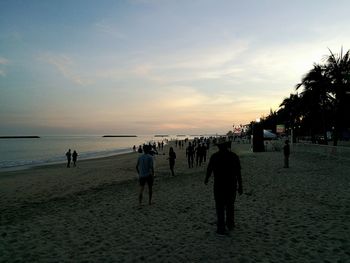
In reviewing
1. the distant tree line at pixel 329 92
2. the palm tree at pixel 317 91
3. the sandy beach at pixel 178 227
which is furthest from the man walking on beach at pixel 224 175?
the palm tree at pixel 317 91

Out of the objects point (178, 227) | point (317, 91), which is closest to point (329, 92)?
point (317, 91)

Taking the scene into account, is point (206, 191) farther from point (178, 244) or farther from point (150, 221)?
point (178, 244)

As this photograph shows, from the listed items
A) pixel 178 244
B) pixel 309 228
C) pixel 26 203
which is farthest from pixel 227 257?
pixel 26 203

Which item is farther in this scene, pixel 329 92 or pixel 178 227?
pixel 329 92

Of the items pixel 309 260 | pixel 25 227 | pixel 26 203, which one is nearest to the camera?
pixel 309 260

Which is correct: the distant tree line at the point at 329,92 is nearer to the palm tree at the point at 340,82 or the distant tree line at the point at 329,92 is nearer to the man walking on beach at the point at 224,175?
the palm tree at the point at 340,82

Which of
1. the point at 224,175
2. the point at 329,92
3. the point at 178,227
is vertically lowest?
the point at 178,227

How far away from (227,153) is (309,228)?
2.55 m

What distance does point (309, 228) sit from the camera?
23.2 feet

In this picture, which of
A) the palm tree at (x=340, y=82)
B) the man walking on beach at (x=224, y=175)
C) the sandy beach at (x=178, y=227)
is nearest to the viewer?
the sandy beach at (x=178, y=227)

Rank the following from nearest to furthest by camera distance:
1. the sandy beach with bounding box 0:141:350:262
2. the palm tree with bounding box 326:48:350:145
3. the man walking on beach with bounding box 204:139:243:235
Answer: the sandy beach with bounding box 0:141:350:262 → the man walking on beach with bounding box 204:139:243:235 → the palm tree with bounding box 326:48:350:145

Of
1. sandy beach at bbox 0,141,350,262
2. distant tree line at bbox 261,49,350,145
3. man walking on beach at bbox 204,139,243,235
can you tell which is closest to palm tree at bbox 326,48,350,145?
distant tree line at bbox 261,49,350,145

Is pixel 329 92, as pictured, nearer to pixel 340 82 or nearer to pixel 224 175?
pixel 340 82

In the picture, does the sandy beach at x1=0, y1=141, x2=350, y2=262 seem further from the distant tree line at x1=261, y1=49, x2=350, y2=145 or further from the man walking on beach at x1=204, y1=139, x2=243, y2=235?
the distant tree line at x1=261, y1=49, x2=350, y2=145
